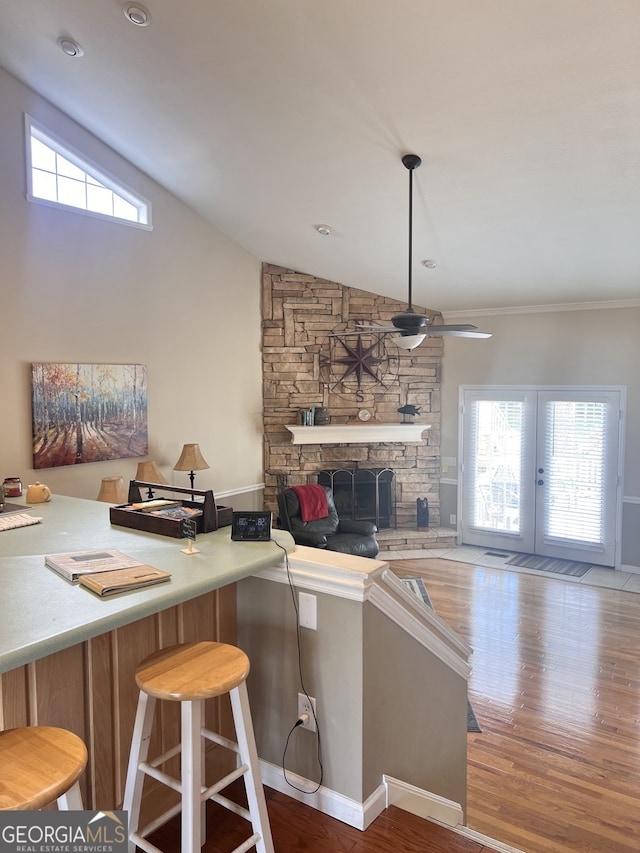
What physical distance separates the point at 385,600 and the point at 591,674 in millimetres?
3228

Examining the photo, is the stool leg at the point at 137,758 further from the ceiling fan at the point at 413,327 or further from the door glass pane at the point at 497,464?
the door glass pane at the point at 497,464

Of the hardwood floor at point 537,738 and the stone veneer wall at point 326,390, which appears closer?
the hardwood floor at point 537,738

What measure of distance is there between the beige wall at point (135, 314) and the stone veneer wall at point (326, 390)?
0.22m

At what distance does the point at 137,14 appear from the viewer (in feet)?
11.2

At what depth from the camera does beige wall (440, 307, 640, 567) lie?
6.52 m

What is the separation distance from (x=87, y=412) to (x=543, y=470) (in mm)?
5090

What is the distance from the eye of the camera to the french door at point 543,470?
670 centimetres

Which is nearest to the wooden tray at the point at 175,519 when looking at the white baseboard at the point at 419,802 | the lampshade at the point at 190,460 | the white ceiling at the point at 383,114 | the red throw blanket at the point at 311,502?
the white baseboard at the point at 419,802

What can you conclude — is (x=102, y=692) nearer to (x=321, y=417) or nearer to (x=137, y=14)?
(x=137, y=14)

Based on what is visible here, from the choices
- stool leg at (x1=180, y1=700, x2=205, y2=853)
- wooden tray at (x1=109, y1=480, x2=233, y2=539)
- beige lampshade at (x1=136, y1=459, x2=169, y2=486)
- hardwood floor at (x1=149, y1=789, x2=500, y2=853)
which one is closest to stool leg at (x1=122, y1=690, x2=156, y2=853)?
stool leg at (x1=180, y1=700, x2=205, y2=853)

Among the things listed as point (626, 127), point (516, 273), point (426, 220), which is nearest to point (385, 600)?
point (626, 127)

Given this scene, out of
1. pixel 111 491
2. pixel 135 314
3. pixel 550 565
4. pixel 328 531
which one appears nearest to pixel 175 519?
pixel 111 491

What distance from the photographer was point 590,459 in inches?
267

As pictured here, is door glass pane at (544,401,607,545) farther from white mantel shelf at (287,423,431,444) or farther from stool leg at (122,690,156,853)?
stool leg at (122,690,156,853)
